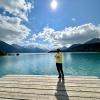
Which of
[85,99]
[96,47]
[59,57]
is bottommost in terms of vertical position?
[85,99]

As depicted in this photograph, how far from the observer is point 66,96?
6129 mm

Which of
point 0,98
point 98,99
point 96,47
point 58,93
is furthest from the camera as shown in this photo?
point 96,47

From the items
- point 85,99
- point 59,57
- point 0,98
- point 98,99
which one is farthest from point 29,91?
point 59,57

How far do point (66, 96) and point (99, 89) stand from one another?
1.85m

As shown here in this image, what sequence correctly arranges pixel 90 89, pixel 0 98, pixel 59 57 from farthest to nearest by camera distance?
1. pixel 59 57
2. pixel 90 89
3. pixel 0 98

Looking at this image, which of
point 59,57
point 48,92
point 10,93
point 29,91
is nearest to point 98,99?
point 48,92

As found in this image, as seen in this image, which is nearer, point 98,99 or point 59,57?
point 98,99

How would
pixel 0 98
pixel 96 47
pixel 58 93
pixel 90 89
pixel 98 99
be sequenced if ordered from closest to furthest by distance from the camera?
pixel 98 99, pixel 0 98, pixel 58 93, pixel 90 89, pixel 96 47

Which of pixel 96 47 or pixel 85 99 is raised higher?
pixel 96 47

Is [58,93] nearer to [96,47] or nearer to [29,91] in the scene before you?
[29,91]

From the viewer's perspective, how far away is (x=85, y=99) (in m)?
5.72

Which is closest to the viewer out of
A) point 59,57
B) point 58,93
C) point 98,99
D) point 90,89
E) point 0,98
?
point 98,99

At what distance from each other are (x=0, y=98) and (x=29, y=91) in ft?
4.55

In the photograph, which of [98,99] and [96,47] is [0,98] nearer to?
[98,99]
